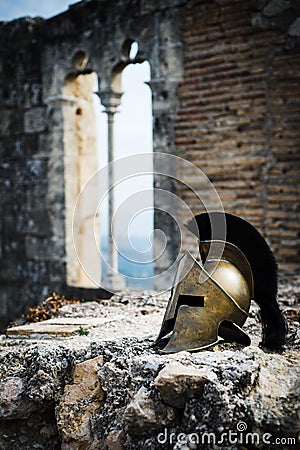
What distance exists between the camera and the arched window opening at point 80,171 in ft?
26.7

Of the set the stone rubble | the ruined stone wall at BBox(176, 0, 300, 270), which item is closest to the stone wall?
the ruined stone wall at BBox(176, 0, 300, 270)

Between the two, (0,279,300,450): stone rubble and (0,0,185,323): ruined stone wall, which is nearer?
(0,279,300,450): stone rubble

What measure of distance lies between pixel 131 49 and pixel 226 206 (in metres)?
2.32

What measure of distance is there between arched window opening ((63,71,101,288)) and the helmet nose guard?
4811 millimetres

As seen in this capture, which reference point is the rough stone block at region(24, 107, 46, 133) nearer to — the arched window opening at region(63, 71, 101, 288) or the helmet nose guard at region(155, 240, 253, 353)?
the arched window opening at region(63, 71, 101, 288)

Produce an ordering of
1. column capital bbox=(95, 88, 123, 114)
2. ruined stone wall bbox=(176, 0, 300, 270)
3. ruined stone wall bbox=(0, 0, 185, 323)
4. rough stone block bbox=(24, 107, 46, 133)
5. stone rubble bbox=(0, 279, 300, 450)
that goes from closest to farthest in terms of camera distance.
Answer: stone rubble bbox=(0, 279, 300, 450), ruined stone wall bbox=(176, 0, 300, 270), ruined stone wall bbox=(0, 0, 185, 323), column capital bbox=(95, 88, 123, 114), rough stone block bbox=(24, 107, 46, 133)

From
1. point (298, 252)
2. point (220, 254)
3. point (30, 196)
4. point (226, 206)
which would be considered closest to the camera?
point (220, 254)

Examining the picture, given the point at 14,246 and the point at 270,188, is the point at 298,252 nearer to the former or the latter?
the point at 270,188

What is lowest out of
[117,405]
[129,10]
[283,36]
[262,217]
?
[117,405]

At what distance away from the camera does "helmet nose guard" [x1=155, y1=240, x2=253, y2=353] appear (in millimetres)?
2922

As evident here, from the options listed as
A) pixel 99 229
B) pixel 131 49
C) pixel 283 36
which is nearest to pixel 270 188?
pixel 283 36

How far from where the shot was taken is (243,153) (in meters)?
6.57

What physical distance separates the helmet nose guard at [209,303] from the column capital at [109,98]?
4754 millimetres

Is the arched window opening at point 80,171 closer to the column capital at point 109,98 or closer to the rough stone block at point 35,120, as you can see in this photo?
the rough stone block at point 35,120
